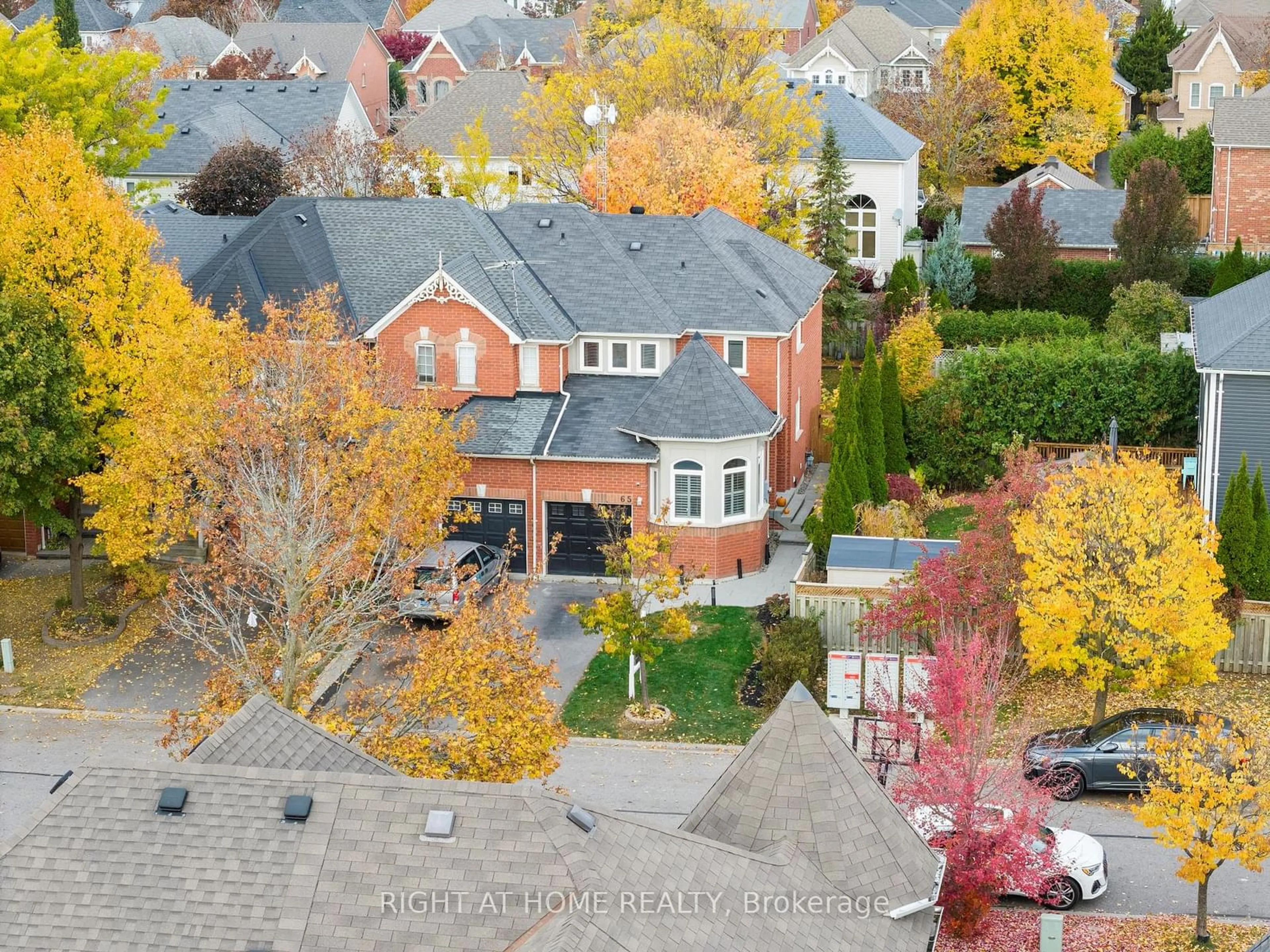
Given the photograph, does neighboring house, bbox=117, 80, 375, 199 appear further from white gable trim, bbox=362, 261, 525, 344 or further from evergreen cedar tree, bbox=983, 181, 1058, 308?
white gable trim, bbox=362, 261, 525, 344

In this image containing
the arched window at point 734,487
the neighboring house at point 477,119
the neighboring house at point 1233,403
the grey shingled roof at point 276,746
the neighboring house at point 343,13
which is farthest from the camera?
the neighboring house at point 343,13

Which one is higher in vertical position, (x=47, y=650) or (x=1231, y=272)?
(x=1231, y=272)

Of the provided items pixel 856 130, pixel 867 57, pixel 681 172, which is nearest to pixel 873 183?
pixel 856 130

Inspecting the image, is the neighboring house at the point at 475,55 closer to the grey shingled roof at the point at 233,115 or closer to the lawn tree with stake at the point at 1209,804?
Result: the grey shingled roof at the point at 233,115

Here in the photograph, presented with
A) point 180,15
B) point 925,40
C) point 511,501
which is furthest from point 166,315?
point 180,15

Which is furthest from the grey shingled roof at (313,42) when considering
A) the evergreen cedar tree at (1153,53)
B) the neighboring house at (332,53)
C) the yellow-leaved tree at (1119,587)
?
the yellow-leaved tree at (1119,587)

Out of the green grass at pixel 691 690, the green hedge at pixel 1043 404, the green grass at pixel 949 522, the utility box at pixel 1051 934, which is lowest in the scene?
the utility box at pixel 1051 934

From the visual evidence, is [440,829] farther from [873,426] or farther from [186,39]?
[186,39]

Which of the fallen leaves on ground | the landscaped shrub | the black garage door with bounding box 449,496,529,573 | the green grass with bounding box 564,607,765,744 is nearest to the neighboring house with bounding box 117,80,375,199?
the black garage door with bounding box 449,496,529,573
